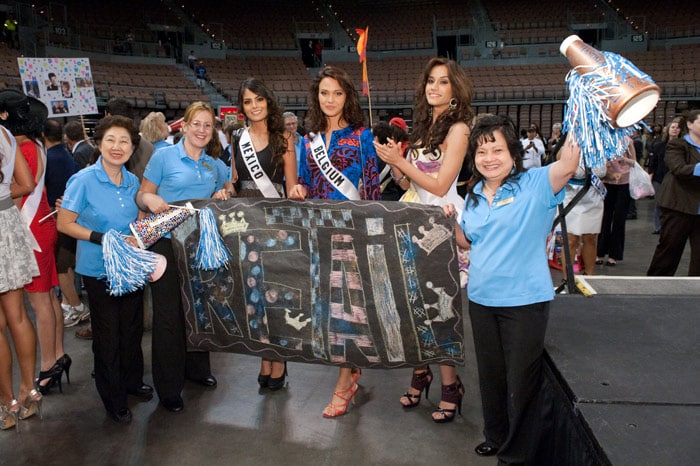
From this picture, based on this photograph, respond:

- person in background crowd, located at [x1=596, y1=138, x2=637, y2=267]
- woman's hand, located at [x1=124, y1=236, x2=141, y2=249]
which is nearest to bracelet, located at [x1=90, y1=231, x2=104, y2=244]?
woman's hand, located at [x1=124, y1=236, x2=141, y2=249]

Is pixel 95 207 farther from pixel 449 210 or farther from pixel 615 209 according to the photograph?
pixel 615 209

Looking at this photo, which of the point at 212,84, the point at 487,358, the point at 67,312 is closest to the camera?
the point at 487,358

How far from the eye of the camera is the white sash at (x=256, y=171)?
2750 mm

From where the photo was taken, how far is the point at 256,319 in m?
2.64

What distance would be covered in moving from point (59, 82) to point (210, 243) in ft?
10.9

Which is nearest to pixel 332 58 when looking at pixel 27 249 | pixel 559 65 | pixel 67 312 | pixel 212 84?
pixel 212 84

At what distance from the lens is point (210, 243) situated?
8.41 ft

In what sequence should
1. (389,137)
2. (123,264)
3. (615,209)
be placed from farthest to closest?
(615,209) → (389,137) → (123,264)

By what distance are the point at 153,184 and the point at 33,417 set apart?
123cm

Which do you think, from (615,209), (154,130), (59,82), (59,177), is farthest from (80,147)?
(615,209)

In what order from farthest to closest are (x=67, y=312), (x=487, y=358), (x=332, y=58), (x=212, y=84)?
(x=332, y=58), (x=212, y=84), (x=67, y=312), (x=487, y=358)

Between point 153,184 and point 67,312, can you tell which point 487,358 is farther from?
point 67,312

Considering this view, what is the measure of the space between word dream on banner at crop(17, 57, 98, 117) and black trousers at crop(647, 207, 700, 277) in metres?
4.60

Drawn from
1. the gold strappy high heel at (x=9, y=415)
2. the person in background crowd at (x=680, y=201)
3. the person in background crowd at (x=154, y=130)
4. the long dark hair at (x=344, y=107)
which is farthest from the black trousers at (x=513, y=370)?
the person in background crowd at (x=154, y=130)
